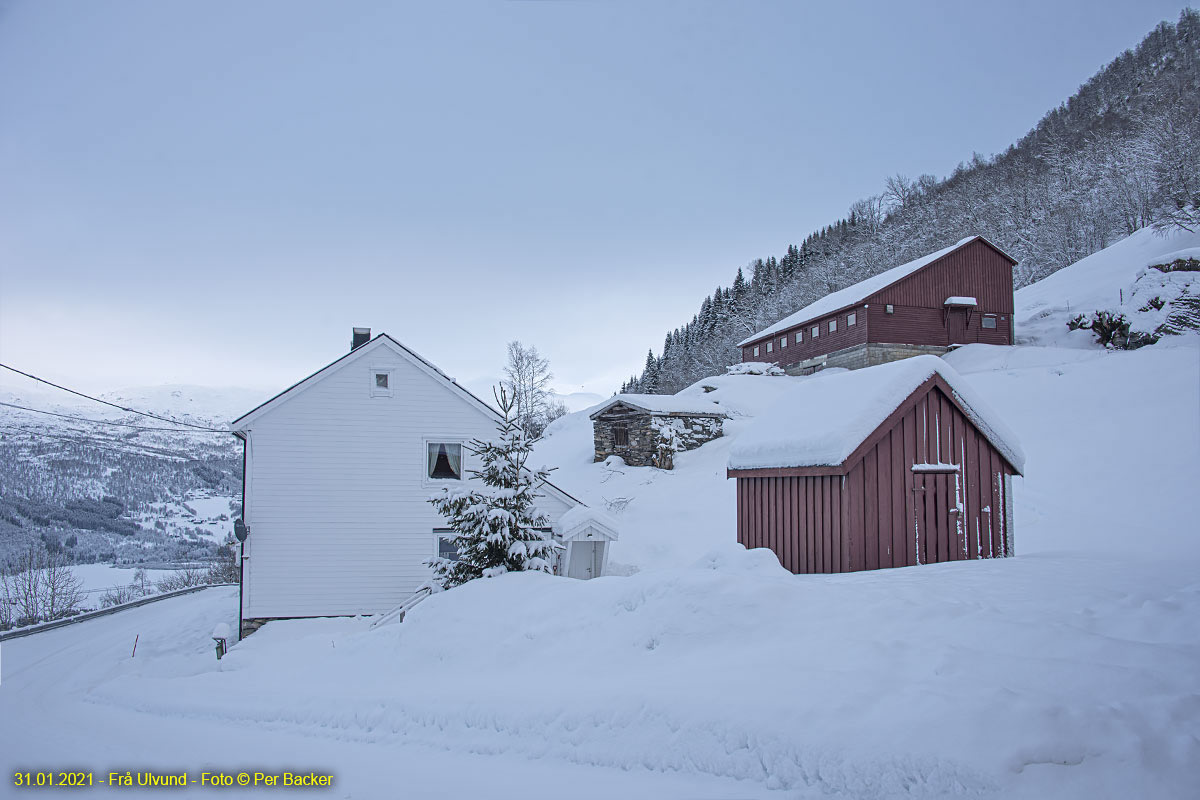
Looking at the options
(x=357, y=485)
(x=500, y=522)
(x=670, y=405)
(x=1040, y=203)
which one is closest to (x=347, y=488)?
(x=357, y=485)

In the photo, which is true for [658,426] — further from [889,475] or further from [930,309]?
[930,309]

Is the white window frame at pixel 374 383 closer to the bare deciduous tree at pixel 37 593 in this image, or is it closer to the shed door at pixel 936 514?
the shed door at pixel 936 514

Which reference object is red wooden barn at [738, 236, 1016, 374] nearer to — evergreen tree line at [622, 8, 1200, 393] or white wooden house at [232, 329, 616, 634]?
evergreen tree line at [622, 8, 1200, 393]

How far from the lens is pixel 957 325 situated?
35.3m

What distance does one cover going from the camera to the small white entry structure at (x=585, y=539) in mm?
16047

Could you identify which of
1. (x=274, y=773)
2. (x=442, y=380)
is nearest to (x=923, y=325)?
(x=442, y=380)

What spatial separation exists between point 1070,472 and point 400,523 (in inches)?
665

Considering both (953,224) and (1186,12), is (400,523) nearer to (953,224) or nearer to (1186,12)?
(953,224)

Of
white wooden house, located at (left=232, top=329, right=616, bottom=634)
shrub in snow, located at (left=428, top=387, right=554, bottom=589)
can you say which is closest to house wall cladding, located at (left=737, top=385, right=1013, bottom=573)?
shrub in snow, located at (left=428, top=387, right=554, bottom=589)

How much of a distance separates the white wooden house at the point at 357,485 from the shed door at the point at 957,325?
26825 millimetres

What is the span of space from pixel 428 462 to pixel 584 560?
193 inches

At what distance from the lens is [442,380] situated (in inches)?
706

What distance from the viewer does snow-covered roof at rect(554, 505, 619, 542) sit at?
1596 cm

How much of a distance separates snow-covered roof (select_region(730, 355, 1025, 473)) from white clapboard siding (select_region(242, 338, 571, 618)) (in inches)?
306
